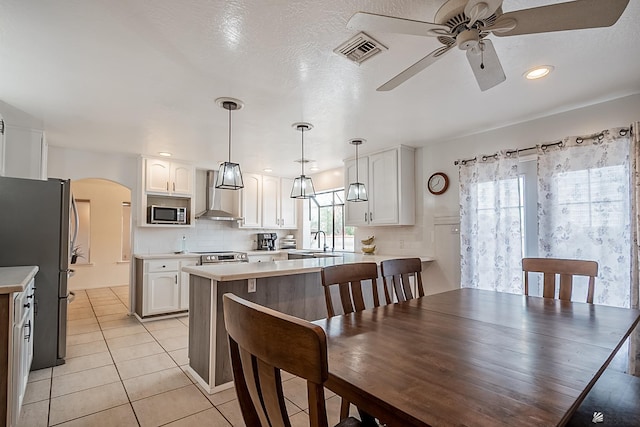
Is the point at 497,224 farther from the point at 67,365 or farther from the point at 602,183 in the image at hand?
the point at 67,365

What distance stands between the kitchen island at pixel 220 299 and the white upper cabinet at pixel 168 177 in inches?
96.4

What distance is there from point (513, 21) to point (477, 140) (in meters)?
2.56

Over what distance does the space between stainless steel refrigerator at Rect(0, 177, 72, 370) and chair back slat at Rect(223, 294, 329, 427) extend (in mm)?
2860

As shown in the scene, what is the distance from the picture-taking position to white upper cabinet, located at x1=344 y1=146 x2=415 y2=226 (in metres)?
4.09

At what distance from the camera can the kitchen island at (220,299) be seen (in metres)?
2.43

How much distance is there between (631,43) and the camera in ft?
6.18

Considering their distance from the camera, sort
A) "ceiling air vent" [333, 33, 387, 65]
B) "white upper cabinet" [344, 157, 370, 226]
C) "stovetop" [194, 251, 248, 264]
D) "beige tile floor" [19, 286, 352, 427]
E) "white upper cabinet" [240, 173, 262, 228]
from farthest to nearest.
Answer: "white upper cabinet" [240, 173, 262, 228], "stovetop" [194, 251, 248, 264], "white upper cabinet" [344, 157, 370, 226], "beige tile floor" [19, 286, 352, 427], "ceiling air vent" [333, 33, 387, 65]

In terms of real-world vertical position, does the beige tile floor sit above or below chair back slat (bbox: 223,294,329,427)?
below

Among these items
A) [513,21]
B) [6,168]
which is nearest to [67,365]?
[6,168]

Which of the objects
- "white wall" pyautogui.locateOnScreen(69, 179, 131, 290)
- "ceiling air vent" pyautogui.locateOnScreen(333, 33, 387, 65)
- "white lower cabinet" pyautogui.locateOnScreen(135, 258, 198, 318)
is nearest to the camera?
"ceiling air vent" pyautogui.locateOnScreen(333, 33, 387, 65)

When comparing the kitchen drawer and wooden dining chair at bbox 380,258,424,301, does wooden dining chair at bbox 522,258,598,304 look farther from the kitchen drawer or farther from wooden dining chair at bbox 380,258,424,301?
the kitchen drawer

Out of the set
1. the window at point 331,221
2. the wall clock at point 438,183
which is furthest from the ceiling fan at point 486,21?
the window at point 331,221

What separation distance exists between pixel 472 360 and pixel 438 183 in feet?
10.4

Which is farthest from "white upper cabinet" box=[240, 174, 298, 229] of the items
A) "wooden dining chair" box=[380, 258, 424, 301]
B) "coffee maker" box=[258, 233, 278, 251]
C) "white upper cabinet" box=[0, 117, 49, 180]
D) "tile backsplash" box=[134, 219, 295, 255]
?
"wooden dining chair" box=[380, 258, 424, 301]
